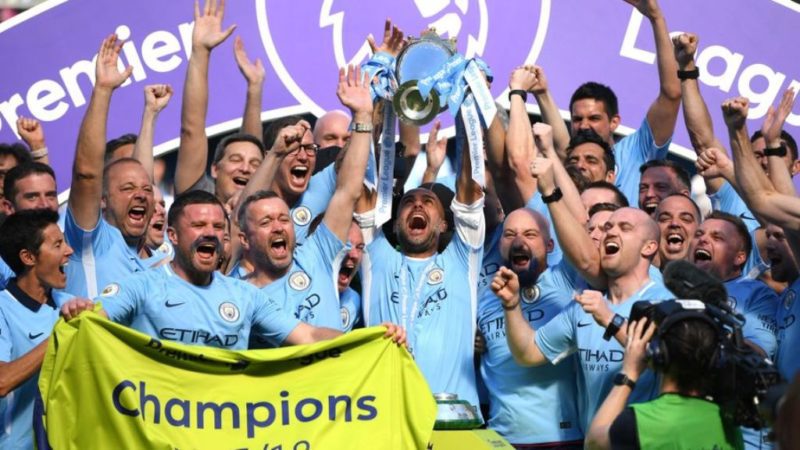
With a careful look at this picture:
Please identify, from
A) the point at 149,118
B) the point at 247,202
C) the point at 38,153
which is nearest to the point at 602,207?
the point at 247,202

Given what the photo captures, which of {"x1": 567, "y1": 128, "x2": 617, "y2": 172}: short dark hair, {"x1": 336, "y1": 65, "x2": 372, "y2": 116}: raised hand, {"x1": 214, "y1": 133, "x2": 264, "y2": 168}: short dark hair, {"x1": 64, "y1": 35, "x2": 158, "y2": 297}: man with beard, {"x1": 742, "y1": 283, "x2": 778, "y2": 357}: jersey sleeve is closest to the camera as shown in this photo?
{"x1": 742, "y1": 283, "x2": 778, "y2": 357}: jersey sleeve

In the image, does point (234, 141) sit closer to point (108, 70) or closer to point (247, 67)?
point (247, 67)

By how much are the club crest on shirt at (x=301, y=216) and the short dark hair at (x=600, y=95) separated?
6.55 feet

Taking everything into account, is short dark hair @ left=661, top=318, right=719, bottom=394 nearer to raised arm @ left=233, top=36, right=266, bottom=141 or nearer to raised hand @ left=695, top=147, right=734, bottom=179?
raised hand @ left=695, top=147, right=734, bottom=179

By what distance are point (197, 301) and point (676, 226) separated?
2786mm

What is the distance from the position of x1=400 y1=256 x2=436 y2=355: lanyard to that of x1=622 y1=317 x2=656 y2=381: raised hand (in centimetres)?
200

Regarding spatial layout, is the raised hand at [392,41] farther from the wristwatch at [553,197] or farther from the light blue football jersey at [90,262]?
the light blue football jersey at [90,262]

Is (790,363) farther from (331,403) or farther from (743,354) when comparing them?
(331,403)

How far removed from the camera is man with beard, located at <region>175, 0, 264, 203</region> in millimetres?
9375

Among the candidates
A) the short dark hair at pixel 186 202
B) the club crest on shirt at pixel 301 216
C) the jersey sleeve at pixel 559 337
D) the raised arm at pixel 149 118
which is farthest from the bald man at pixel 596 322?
the raised arm at pixel 149 118

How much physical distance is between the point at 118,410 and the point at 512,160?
2.90 meters

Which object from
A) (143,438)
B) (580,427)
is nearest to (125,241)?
(143,438)

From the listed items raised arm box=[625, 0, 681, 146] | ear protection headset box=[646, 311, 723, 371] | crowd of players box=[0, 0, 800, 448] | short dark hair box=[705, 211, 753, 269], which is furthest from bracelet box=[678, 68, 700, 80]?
ear protection headset box=[646, 311, 723, 371]

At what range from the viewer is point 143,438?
682cm
